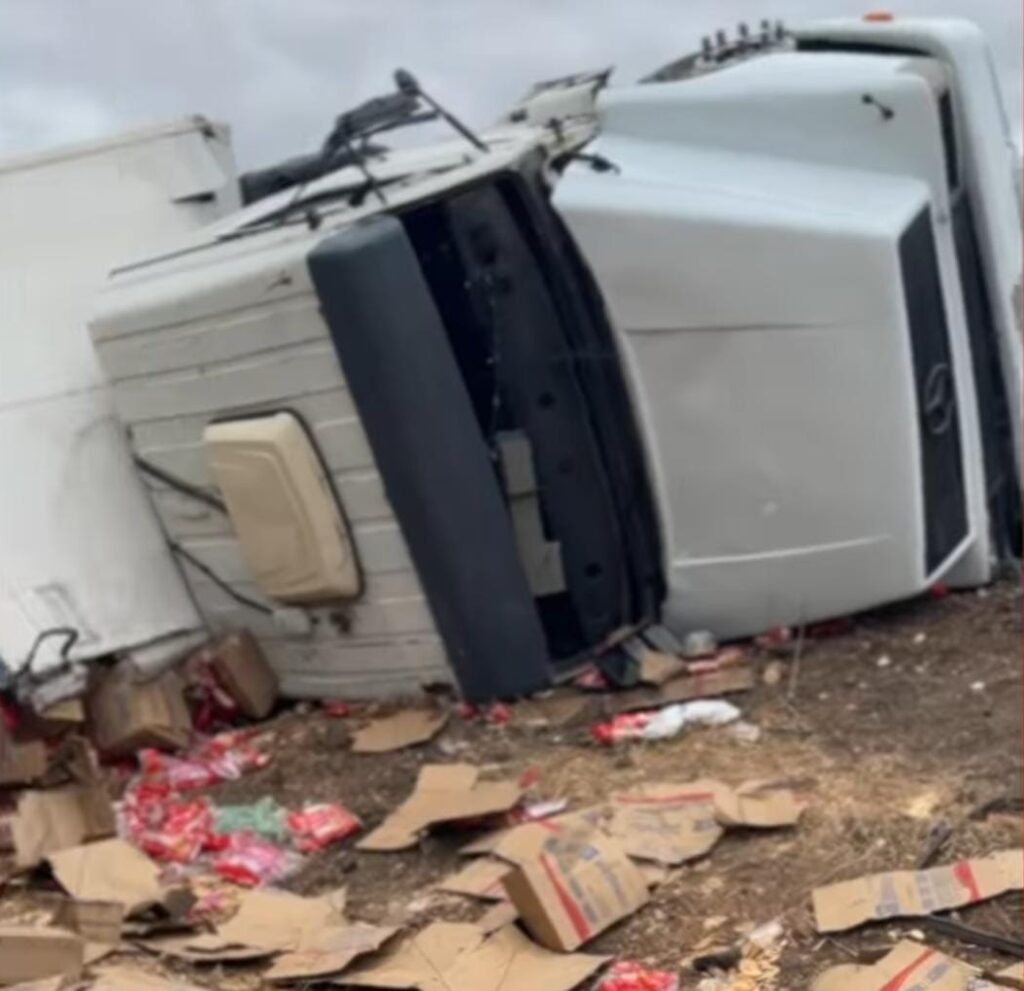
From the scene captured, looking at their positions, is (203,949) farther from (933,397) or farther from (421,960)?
(933,397)

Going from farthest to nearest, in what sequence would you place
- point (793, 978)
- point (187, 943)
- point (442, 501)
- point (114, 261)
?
point (114, 261), point (442, 501), point (187, 943), point (793, 978)

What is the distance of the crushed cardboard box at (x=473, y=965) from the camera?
3.00 m

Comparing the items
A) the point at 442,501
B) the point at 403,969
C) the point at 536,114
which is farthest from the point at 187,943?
the point at 536,114

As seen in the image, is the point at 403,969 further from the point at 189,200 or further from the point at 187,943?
the point at 189,200

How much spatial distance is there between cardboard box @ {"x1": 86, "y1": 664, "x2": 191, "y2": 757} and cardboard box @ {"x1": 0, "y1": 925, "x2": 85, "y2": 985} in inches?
62.3

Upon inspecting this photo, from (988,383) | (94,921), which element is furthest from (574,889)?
(988,383)

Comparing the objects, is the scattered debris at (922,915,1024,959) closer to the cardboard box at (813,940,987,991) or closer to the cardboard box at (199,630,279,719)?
the cardboard box at (813,940,987,991)

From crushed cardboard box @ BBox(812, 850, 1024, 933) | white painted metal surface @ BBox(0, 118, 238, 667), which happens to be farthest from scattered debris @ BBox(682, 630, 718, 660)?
crushed cardboard box @ BBox(812, 850, 1024, 933)

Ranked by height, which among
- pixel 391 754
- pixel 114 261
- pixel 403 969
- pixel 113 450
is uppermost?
pixel 114 261

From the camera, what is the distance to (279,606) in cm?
492

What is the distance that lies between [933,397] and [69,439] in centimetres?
235

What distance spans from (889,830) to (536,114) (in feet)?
9.08

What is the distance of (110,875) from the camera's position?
12.3 feet

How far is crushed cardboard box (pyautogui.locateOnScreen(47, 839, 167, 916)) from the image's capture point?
11.9ft
